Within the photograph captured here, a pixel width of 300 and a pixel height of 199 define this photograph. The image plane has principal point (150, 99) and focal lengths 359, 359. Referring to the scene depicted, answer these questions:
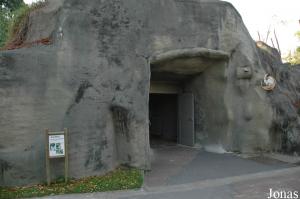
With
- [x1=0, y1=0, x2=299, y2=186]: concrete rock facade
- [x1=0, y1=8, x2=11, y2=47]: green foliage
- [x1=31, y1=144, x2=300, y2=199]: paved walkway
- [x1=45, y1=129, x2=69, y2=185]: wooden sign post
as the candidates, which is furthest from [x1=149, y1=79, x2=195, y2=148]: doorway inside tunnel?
[x1=0, y1=8, x2=11, y2=47]: green foliage

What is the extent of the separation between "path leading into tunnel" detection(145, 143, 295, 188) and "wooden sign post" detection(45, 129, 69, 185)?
2060 mm

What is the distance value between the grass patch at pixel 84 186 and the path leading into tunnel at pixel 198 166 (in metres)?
0.42

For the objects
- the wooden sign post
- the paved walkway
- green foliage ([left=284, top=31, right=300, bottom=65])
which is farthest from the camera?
green foliage ([left=284, top=31, right=300, bottom=65])

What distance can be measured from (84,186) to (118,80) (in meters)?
2.90

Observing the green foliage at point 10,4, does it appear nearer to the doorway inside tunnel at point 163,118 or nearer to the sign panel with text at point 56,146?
the doorway inside tunnel at point 163,118

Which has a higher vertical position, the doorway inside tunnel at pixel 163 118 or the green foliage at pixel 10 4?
the green foliage at pixel 10 4

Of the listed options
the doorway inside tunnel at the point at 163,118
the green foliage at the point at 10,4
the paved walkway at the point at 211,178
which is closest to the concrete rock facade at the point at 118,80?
the paved walkway at the point at 211,178

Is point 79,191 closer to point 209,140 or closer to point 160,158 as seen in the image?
point 160,158

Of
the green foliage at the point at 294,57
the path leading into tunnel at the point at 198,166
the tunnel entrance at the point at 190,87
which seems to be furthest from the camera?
the green foliage at the point at 294,57

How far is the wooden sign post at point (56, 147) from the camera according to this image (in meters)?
8.05

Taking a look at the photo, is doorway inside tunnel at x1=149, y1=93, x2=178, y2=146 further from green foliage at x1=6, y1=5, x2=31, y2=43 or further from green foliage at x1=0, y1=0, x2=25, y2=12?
green foliage at x1=0, y1=0, x2=25, y2=12

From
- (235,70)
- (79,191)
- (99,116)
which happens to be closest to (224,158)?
(235,70)

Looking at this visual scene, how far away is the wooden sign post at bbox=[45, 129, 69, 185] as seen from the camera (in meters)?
8.05

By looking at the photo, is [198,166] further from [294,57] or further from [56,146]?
[294,57]
